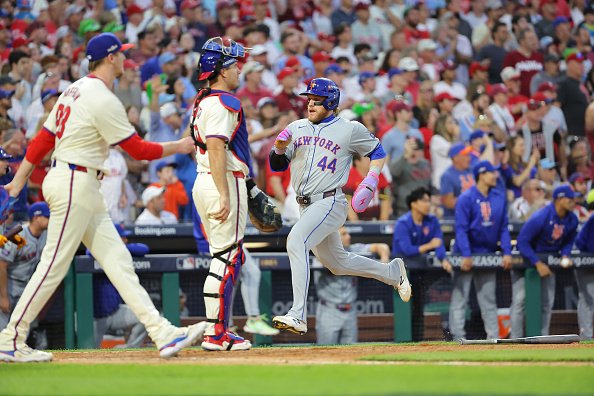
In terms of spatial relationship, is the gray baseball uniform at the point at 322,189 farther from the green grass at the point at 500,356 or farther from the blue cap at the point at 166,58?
the blue cap at the point at 166,58

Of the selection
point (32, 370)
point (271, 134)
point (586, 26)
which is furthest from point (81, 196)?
point (586, 26)

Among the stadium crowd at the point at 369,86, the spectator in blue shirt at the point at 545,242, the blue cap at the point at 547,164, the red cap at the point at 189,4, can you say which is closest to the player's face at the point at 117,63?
the stadium crowd at the point at 369,86

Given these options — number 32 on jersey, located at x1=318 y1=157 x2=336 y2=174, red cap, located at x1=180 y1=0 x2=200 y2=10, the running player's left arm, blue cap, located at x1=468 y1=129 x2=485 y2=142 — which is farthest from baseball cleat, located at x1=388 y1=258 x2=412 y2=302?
red cap, located at x1=180 y1=0 x2=200 y2=10

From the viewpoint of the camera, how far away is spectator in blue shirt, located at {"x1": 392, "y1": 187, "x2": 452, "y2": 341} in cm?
961

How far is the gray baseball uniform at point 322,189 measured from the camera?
21.7ft

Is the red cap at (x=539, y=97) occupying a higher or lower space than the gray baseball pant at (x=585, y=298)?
higher

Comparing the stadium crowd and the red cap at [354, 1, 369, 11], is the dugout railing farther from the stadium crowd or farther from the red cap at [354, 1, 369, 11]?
the red cap at [354, 1, 369, 11]

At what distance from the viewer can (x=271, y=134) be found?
35.9 feet

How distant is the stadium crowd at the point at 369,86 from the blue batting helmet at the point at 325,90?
10.7 feet

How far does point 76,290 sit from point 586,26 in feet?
40.8

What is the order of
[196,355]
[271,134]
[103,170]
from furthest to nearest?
1. [271,134]
2. [196,355]
3. [103,170]

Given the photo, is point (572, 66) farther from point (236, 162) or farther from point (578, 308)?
point (236, 162)

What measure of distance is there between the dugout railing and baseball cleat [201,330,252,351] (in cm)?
273

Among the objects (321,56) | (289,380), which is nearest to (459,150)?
(321,56)
